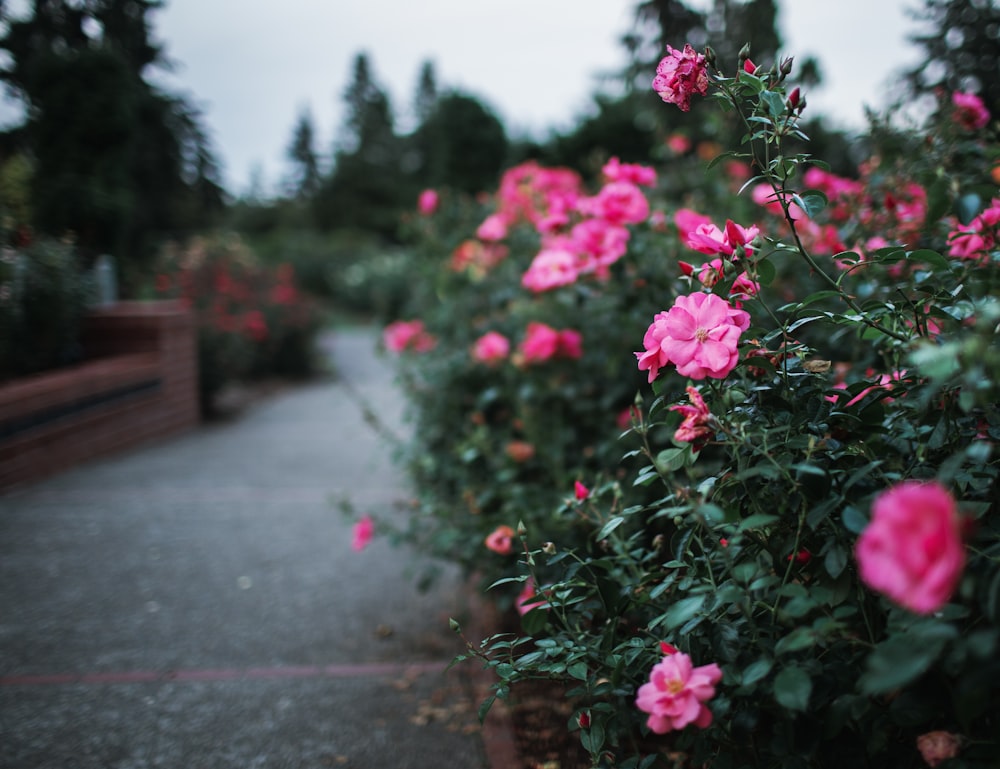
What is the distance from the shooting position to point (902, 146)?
2.60 meters

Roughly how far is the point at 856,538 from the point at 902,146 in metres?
2.07

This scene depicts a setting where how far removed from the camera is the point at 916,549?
656mm

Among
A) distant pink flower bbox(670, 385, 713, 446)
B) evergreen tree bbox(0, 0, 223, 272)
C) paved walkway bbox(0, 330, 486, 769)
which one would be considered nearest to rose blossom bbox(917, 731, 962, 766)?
distant pink flower bbox(670, 385, 713, 446)

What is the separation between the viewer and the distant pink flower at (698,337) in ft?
3.64

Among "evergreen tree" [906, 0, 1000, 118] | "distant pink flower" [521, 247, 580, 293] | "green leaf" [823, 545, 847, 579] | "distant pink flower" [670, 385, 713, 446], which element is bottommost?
"green leaf" [823, 545, 847, 579]

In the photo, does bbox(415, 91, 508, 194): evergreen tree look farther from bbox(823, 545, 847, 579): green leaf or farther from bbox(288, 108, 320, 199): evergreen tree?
bbox(288, 108, 320, 199): evergreen tree

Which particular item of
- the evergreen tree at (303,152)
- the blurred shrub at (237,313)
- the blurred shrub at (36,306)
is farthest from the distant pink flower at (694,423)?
the evergreen tree at (303,152)

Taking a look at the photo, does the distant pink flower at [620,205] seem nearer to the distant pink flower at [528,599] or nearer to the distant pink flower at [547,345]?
the distant pink flower at [547,345]

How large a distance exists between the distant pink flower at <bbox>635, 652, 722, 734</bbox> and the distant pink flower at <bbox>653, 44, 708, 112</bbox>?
0.89 m

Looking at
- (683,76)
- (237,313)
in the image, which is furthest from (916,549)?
(237,313)

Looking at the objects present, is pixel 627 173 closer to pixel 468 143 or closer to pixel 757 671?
pixel 757 671

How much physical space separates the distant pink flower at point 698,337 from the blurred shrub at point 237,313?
5380 millimetres

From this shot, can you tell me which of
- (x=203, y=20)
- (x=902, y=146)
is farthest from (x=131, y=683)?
(x=203, y=20)

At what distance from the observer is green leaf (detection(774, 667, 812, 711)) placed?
91 centimetres
